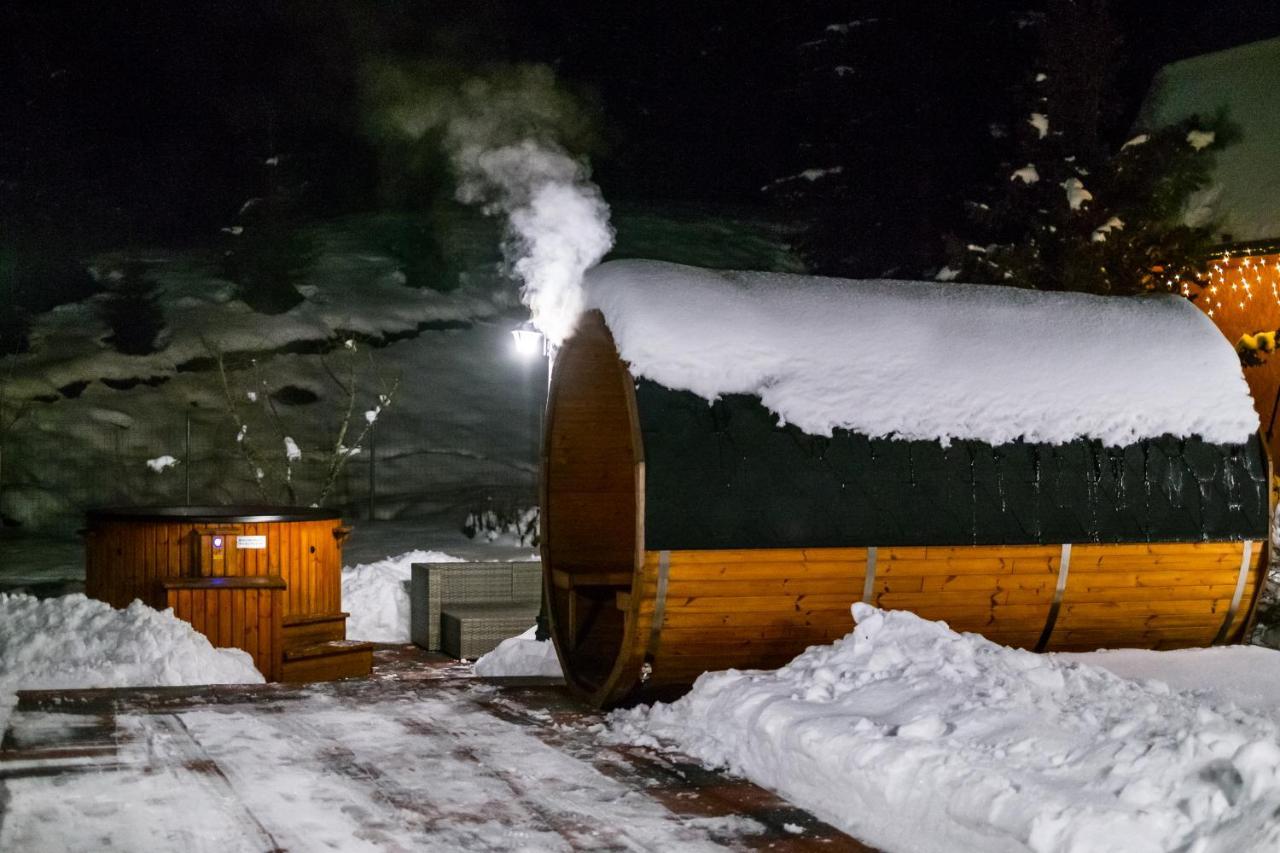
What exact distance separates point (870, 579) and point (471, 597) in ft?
27.0

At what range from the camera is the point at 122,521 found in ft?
39.9

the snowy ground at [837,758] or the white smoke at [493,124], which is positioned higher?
the white smoke at [493,124]

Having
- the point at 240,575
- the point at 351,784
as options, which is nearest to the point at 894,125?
the point at 240,575

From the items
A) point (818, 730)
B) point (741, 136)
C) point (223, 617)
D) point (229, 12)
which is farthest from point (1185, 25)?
point (229, 12)

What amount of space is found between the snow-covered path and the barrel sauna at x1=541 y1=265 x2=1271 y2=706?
0.97 metres

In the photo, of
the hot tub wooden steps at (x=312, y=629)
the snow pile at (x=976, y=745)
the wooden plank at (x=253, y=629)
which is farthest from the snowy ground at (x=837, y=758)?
the hot tub wooden steps at (x=312, y=629)

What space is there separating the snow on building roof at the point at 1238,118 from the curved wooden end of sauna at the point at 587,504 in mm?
9974

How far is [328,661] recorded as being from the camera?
13.0 m

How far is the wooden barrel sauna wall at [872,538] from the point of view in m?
7.42

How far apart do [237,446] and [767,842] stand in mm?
26419

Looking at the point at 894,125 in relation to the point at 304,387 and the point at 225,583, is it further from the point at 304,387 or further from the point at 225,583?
the point at 225,583

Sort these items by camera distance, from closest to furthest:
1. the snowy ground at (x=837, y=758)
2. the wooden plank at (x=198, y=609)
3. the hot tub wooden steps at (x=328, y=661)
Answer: the snowy ground at (x=837, y=758) → the wooden plank at (x=198, y=609) → the hot tub wooden steps at (x=328, y=661)

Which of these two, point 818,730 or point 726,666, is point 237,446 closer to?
point 726,666

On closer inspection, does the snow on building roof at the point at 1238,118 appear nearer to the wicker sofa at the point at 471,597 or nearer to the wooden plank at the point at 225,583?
the wicker sofa at the point at 471,597
